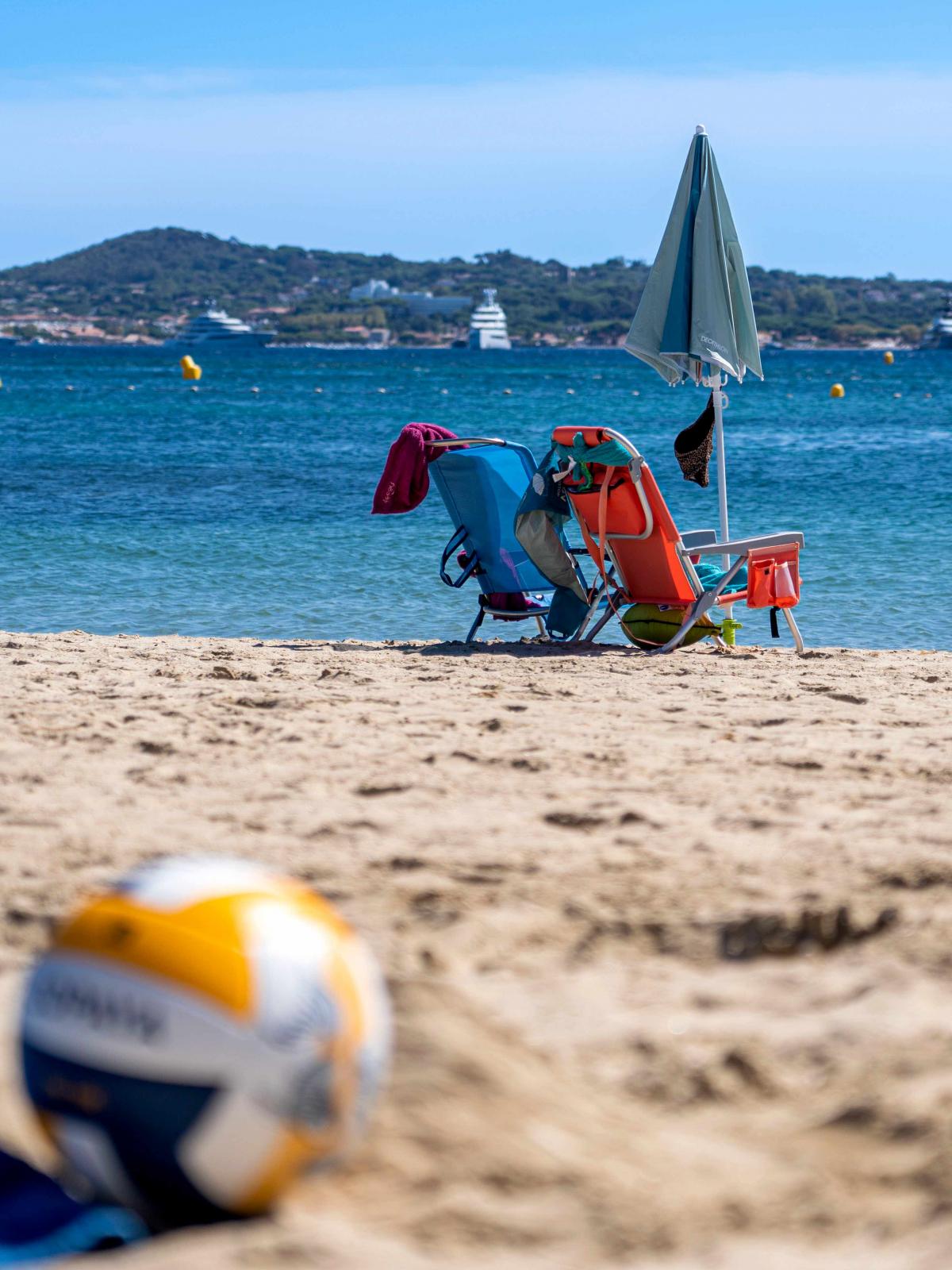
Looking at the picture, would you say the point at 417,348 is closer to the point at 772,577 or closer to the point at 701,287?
the point at 701,287

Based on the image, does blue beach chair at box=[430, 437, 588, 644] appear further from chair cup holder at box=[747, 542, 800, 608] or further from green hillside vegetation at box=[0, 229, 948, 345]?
green hillside vegetation at box=[0, 229, 948, 345]

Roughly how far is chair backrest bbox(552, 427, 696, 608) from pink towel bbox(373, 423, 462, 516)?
90 centimetres

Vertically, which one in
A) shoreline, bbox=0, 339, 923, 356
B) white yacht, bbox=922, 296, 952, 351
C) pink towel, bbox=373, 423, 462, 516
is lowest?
pink towel, bbox=373, 423, 462, 516

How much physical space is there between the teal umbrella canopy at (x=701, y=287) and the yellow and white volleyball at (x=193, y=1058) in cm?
597

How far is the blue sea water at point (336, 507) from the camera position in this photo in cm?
1034

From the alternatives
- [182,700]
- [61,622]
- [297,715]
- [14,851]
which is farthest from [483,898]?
[61,622]

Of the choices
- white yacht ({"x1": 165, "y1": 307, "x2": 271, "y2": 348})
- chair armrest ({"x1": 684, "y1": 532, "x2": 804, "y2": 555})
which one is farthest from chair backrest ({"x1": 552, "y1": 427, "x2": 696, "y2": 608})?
white yacht ({"x1": 165, "y1": 307, "x2": 271, "y2": 348})

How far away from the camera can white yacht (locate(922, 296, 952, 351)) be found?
11406 centimetres

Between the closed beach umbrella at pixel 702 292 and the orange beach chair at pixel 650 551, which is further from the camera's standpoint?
the closed beach umbrella at pixel 702 292

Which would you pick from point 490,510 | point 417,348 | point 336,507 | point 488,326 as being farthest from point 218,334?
point 490,510

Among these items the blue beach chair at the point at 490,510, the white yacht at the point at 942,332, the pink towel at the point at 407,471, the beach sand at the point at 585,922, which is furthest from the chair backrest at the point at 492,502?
the white yacht at the point at 942,332

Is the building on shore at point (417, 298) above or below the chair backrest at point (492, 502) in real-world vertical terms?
above

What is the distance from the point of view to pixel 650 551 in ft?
23.8

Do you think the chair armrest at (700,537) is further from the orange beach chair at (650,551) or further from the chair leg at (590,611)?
the chair leg at (590,611)
